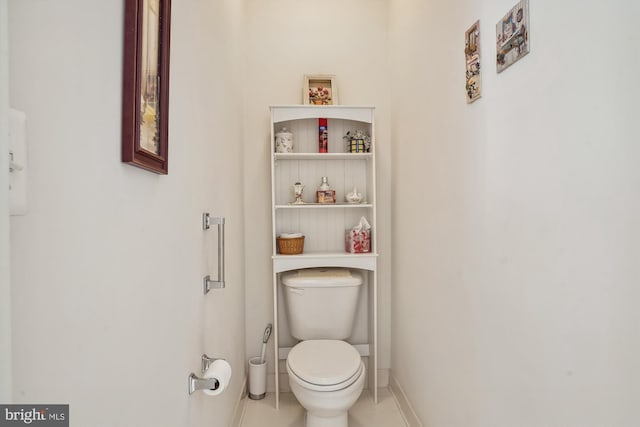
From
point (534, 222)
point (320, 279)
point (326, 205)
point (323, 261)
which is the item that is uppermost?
point (326, 205)

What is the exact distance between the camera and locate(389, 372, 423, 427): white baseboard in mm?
2051

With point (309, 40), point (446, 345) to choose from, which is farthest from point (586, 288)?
point (309, 40)

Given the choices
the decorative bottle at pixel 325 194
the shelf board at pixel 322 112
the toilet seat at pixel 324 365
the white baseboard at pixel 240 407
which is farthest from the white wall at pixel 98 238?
the decorative bottle at pixel 325 194

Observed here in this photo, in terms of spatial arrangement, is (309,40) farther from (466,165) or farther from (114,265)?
(114,265)

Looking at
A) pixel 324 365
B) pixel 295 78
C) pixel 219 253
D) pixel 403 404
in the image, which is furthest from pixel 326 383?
pixel 295 78

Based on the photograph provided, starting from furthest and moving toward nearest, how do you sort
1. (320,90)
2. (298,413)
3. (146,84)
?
(320,90) < (298,413) < (146,84)

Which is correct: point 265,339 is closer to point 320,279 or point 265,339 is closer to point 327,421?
point 320,279

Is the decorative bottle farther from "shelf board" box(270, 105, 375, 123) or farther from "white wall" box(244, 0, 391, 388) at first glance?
"shelf board" box(270, 105, 375, 123)

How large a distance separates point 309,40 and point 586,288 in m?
2.24

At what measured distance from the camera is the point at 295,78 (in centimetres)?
256

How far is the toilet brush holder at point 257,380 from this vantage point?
241 centimetres

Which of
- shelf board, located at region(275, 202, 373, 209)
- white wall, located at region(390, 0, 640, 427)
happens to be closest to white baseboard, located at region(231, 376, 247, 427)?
white wall, located at region(390, 0, 640, 427)

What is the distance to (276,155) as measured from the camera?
2.35 meters

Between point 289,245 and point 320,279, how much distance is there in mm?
275
